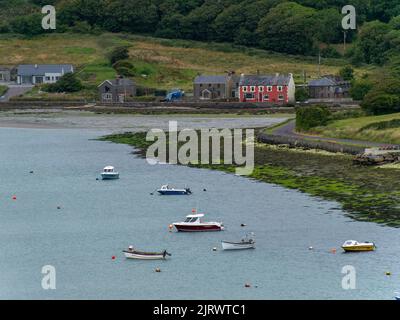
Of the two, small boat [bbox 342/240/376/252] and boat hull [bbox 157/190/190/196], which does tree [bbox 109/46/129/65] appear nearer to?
boat hull [bbox 157/190/190/196]

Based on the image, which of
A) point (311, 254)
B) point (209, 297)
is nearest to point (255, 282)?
point (209, 297)

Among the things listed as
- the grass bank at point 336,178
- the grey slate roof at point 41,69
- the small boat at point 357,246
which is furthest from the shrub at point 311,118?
the grey slate roof at point 41,69

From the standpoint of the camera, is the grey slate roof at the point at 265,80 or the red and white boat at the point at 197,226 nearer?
the red and white boat at the point at 197,226

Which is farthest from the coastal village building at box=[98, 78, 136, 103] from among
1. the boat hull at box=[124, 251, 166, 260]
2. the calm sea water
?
the boat hull at box=[124, 251, 166, 260]

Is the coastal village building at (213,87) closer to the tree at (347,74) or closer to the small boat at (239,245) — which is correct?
the tree at (347,74)

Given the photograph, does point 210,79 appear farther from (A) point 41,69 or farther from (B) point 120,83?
(A) point 41,69
